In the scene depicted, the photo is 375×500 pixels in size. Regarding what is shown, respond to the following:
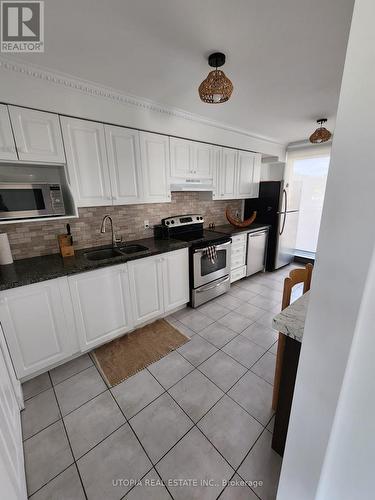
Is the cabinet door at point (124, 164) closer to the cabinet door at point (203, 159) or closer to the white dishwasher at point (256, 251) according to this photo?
the cabinet door at point (203, 159)

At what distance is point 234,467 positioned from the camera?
4.08ft

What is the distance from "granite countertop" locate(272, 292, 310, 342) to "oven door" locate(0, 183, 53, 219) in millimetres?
2039

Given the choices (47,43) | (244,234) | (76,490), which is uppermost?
(47,43)

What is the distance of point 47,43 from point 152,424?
2.75 meters

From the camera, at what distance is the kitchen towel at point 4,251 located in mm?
1824

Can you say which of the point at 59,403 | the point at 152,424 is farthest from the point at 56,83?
the point at 152,424

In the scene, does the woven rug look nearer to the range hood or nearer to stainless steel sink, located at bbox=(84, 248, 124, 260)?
stainless steel sink, located at bbox=(84, 248, 124, 260)

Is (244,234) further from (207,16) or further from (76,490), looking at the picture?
(76,490)

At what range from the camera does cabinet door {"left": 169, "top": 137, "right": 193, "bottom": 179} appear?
8.82 ft

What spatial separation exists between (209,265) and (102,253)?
4.60 feet

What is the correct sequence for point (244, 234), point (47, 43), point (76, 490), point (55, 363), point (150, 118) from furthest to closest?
point (244, 234)
point (150, 118)
point (55, 363)
point (47, 43)
point (76, 490)

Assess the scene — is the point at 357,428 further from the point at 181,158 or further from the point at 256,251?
the point at 256,251

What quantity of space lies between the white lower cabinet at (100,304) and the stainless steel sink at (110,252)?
38 cm

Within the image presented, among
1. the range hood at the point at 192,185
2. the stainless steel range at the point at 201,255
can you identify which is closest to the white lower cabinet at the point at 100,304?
the stainless steel range at the point at 201,255
